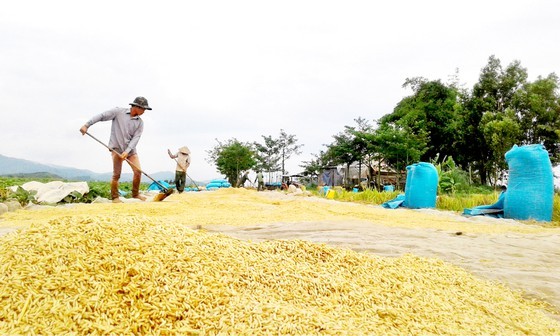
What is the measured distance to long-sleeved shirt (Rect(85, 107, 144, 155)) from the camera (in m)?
5.24

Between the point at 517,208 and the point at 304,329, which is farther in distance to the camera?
the point at 517,208

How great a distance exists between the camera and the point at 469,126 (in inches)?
717

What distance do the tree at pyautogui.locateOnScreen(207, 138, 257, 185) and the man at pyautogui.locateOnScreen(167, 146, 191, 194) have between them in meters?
12.6

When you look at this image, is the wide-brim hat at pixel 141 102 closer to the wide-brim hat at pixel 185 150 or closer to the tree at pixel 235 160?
the wide-brim hat at pixel 185 150

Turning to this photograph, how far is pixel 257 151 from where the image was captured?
24375mm

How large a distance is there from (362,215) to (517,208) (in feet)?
8.01

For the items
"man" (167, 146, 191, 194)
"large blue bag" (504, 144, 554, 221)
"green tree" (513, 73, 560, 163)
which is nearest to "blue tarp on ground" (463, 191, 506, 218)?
"large blue bag" (504, 144, 554, 221)

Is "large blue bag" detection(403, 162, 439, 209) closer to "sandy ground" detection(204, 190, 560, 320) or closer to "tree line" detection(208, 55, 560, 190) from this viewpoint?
"sandy ground" detection(204, 190, 560, 320)

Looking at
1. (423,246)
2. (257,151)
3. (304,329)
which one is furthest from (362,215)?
(257,151)

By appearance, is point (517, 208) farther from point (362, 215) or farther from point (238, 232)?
point (238, 232)

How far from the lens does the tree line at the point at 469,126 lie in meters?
16.3

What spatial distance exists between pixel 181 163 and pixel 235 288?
745 cm

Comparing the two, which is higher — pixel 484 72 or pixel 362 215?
pixel 484 72

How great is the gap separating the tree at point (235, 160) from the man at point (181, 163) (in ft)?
41.4
